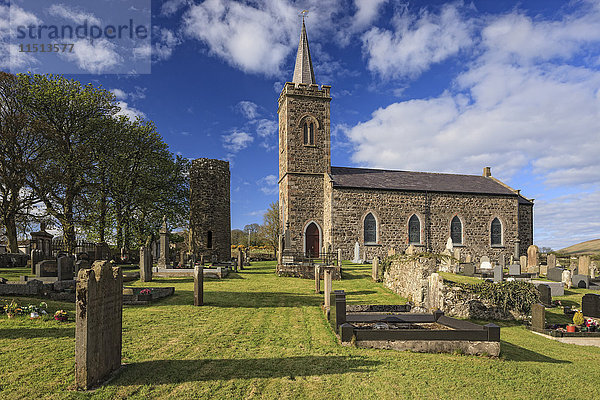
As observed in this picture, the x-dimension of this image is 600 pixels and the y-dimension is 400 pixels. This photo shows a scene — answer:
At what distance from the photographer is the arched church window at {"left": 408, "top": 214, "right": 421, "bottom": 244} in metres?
29.1

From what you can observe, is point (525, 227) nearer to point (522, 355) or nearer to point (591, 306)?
point (591, 306)

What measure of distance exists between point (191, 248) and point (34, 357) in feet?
80.0

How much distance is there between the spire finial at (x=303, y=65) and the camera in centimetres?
3083

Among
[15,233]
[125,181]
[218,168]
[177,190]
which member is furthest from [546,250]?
[15,233]

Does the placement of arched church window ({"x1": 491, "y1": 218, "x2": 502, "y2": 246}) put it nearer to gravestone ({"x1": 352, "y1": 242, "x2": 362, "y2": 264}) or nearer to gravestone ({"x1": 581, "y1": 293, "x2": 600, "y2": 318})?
gravestone ({"x1": 352, "y1": 242, "x2": 362, "y2": 264})

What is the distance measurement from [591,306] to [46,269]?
19.9 metres

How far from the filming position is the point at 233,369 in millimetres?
5453

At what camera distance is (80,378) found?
14.9ft

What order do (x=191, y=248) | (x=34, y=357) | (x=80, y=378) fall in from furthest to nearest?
(x=191, y=248) → (x=34, y=357) → (x=80, y=378)

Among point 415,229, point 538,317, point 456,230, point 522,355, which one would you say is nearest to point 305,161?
point 415,229

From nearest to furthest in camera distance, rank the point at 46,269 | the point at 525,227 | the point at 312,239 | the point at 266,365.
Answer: the point at 266,365, the point at 46,269, the point at 312,239, the point at 525,227

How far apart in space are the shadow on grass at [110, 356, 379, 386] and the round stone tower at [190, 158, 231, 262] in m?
23.8

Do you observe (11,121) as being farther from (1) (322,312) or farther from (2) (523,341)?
(2) (523,341)

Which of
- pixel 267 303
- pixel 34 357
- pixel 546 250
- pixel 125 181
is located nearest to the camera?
pixel 34 357
